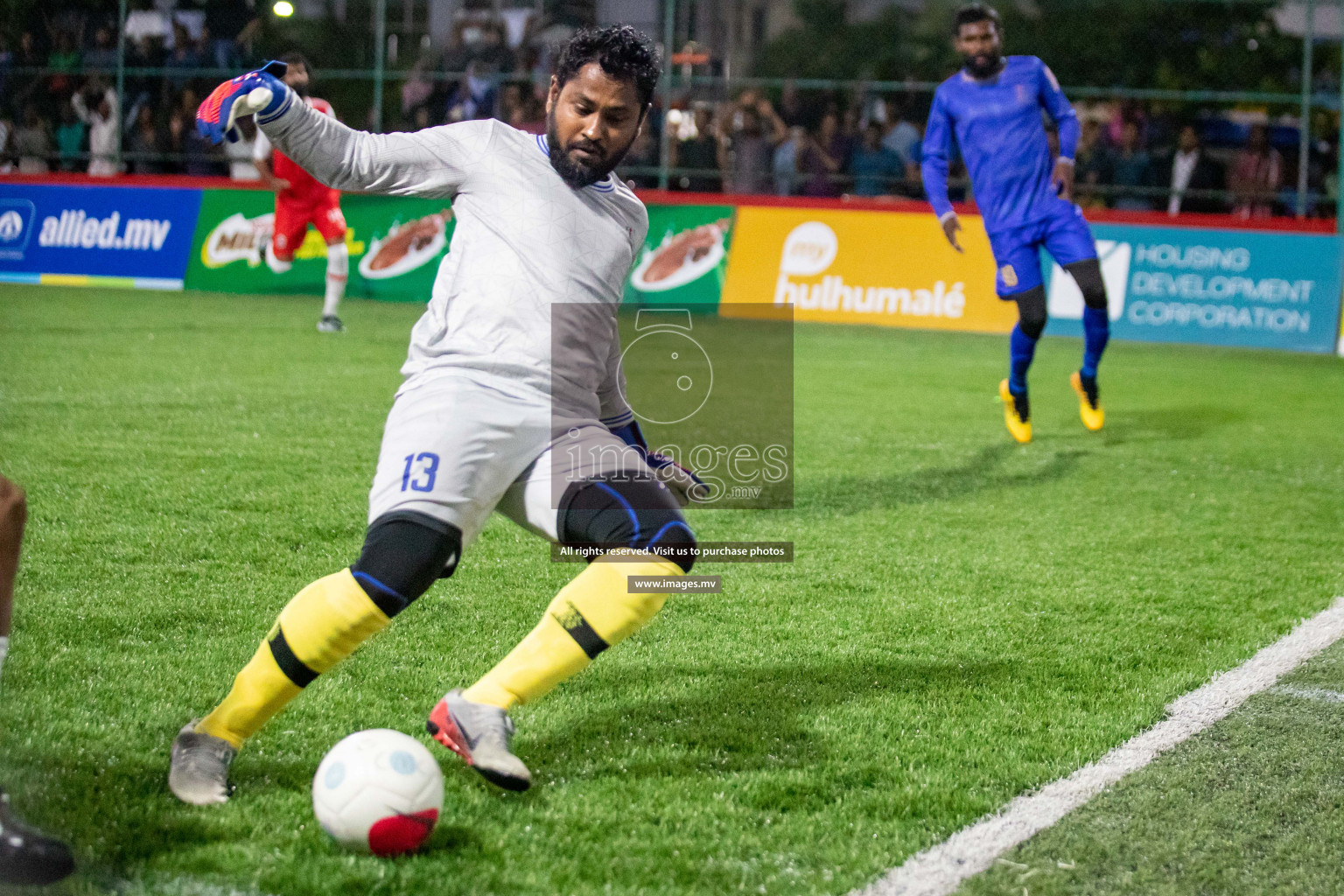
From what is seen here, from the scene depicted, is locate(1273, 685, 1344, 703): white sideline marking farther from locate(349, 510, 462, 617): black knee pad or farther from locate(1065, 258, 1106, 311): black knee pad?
locate(1065, 258, 1106, 311): black knee pad

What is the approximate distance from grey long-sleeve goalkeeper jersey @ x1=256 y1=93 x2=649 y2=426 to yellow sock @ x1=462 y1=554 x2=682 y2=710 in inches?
16.2

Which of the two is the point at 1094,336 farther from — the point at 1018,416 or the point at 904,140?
the point at 904,140

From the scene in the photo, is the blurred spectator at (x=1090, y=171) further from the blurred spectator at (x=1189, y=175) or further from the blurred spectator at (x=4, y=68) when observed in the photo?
the blurred spectator at (x=4, y=68)

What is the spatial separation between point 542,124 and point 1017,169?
7.33m

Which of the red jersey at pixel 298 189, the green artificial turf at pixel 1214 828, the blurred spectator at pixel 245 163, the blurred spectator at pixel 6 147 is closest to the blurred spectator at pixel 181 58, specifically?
the blurred spectator at pixel 245 163

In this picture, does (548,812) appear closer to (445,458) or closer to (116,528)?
(445,458)

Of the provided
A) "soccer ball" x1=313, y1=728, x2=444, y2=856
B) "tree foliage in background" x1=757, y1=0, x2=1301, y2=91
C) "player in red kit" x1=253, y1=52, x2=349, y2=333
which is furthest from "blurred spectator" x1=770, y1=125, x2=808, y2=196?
"soccer ball" x1=313, y1=728, x2=444, y2=856

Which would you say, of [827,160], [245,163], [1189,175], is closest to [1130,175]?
[1189,175]

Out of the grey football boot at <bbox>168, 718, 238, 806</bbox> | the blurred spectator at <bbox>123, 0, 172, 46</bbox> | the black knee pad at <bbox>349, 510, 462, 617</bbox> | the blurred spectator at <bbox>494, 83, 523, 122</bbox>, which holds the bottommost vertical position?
the grey football boot at <bbox>168, 718, 238, 806</bbox>

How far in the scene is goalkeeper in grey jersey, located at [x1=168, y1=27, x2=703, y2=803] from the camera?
2.76 meters

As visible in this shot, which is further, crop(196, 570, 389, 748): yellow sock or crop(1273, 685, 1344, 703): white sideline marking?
crop(1273, 685, 1344, 703): white sideline marking

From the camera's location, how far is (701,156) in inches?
615

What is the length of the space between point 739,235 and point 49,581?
1045 centimetres

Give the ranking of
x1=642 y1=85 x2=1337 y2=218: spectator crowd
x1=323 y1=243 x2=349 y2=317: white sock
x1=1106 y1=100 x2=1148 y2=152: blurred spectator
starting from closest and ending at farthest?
x1=323 y1=243 x2=349 y2=317: white sock → x1=642 y1=85 x2=1337 y2=218: spectator crowd → x1=1106 y1=100 x2=1148 y2=152: blurred spectator
